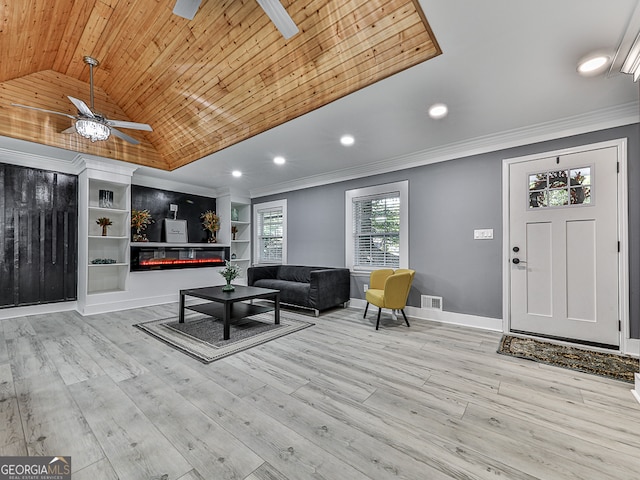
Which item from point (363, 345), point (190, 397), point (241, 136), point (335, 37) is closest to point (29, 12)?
point (241, 136)

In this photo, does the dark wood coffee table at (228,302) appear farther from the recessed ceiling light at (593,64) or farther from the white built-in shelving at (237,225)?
the recessed ceiling light at (593,64)

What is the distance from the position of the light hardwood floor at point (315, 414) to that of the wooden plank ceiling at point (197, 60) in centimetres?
259

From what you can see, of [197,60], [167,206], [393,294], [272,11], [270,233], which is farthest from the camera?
[270,233]

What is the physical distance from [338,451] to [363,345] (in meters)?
1.62

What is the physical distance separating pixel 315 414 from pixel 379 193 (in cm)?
363

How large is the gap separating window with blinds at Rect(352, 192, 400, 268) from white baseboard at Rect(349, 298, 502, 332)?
31.2 inches

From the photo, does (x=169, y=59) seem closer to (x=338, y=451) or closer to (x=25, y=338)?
(x=25, y=338)

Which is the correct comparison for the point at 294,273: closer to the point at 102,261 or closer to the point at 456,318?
the point at 456,318

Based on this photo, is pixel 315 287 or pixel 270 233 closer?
pixel 315 287

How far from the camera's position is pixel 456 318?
3.80 meters

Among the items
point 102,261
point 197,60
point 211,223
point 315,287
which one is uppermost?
point 197,60

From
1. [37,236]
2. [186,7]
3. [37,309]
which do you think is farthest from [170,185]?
[186,7]

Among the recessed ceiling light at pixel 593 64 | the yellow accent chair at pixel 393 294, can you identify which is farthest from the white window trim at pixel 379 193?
the recessed ceiling light at pixel 593 64

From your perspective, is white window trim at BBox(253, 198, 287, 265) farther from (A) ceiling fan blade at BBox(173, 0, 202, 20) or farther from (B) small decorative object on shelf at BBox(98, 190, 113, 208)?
(A) ceiling fan blade at BBox(173, 0, 202, 20)
